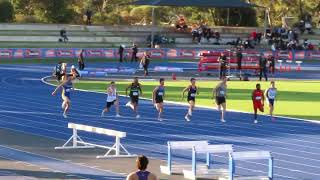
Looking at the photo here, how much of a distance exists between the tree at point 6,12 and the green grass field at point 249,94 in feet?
87.7

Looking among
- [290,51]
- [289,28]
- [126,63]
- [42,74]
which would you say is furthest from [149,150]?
[289,28]

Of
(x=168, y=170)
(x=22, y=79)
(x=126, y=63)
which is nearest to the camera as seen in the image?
(x=168, y=170)

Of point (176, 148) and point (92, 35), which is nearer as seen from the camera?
point (176, 148)

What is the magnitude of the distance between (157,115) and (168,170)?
489 inches

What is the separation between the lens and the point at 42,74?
53.0m

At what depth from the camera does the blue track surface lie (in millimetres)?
22036

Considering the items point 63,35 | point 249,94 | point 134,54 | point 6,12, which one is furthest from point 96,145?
point 6,12

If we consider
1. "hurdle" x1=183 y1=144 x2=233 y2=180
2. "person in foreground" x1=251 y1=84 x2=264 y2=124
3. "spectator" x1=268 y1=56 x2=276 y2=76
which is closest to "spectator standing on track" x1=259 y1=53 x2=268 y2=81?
"spectator" x1=268 y1=56 x2=276 y2=76

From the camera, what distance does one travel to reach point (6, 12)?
74625 millimetres

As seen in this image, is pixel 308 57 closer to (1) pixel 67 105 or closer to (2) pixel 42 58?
(2) pixel 42 58

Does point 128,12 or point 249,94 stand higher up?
point 128,12

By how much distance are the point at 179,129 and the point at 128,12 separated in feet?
213

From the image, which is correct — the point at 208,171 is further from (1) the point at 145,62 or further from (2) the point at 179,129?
(1) the point at 145,62

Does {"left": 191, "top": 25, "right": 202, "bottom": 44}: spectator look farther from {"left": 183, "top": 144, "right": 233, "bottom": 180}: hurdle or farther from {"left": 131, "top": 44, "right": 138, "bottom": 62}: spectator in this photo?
{"left": 183, "top": 144, "right": 233, "bottom": 180}: hurdle
